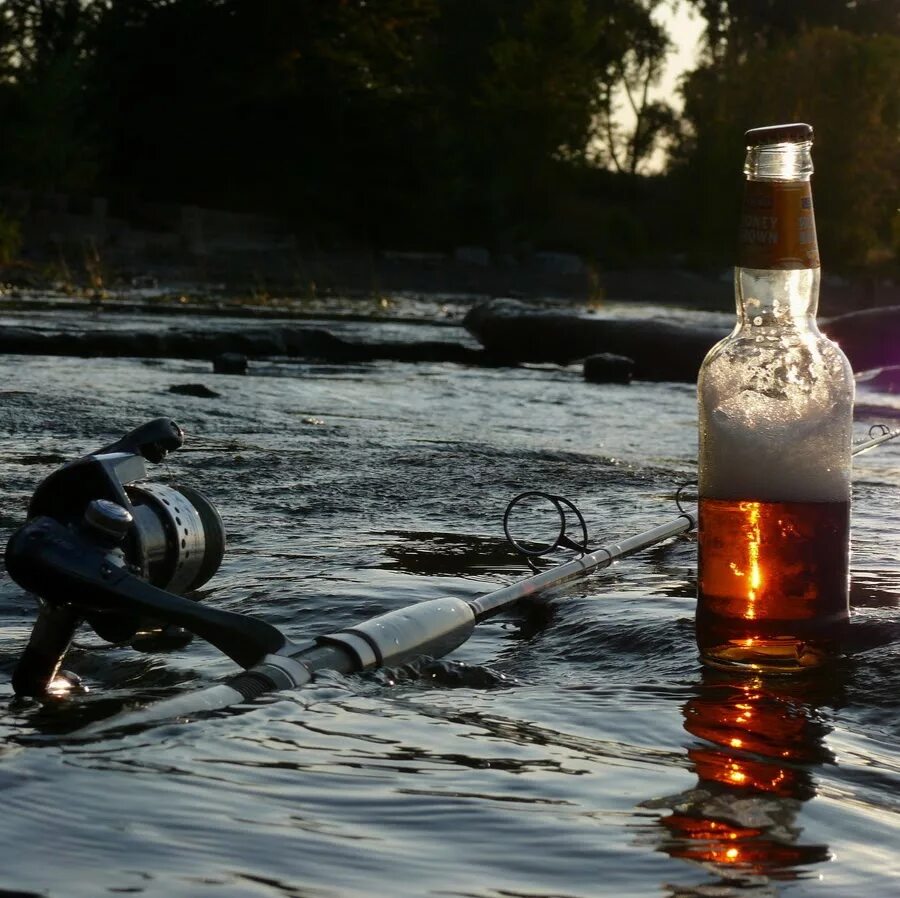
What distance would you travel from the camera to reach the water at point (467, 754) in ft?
5.60

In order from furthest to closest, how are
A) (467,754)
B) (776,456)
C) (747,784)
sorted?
(776,456)
(467,754)
(747,784)

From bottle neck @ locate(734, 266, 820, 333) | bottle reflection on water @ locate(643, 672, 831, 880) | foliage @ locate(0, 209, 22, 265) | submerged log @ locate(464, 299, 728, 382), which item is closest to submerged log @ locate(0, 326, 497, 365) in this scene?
submerged log @ locate(464, 299, 728, 382)

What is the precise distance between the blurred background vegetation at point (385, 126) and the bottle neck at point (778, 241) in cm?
3533

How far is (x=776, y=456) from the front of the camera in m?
2.63

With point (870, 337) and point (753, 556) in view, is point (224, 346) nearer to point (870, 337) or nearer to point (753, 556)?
point (870, 337)

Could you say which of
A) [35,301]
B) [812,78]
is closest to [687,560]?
[35,301]

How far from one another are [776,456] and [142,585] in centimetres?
100

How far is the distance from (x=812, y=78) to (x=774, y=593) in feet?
122

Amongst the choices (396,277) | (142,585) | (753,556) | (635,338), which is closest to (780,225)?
(753,556)

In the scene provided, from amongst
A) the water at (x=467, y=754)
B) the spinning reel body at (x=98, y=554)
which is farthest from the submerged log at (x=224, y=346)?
the spinning reel body at (x=98, y=554)

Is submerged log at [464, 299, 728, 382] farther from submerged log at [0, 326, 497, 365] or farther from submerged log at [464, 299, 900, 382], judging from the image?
submerged log at [0, 326, 497, 365]

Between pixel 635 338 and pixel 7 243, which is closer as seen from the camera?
pixel 635 338

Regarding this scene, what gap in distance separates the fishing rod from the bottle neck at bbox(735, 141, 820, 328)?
29.1 inches

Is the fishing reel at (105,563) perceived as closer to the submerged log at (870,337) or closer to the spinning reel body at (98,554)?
the spinning reel body at (98,554)
